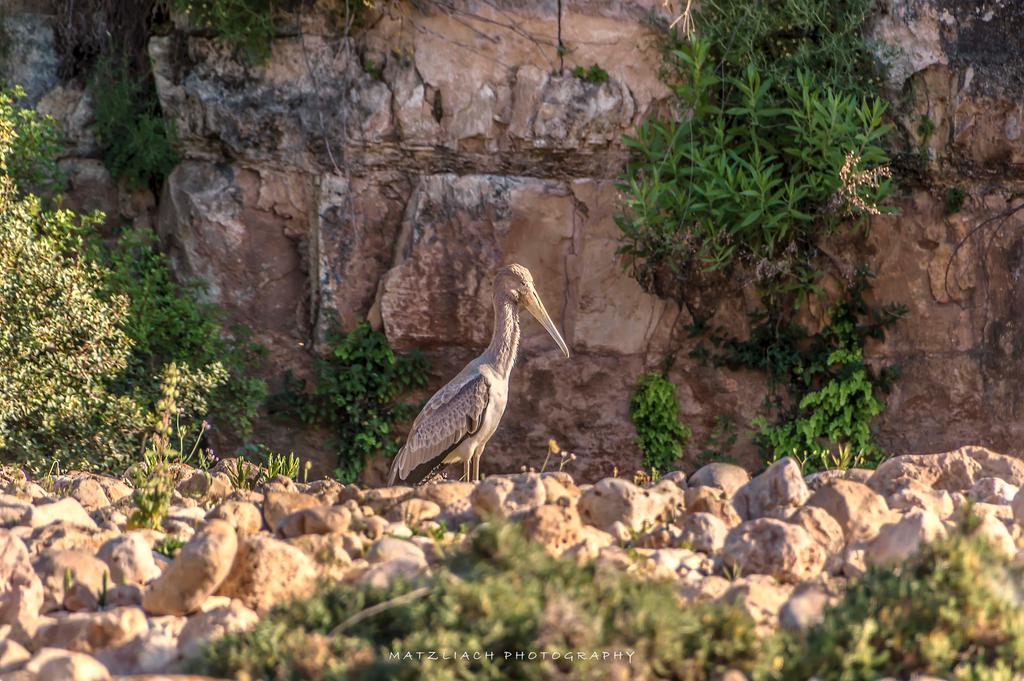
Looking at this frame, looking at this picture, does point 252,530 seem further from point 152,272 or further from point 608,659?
point 152,272

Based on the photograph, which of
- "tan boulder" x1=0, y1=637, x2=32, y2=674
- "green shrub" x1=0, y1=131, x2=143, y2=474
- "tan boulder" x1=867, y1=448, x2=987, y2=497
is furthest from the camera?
"green shrub" x1=0, y1=131, x2=143, y2=474

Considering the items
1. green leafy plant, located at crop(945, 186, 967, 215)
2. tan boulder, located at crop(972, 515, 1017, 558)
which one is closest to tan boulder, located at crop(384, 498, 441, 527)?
tan boulder, located at crop(972, 515, 1017, 558)

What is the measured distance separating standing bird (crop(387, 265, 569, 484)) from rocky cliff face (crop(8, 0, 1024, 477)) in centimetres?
199

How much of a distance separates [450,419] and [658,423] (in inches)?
114

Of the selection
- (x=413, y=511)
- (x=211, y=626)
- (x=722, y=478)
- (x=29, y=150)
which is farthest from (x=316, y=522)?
(x=29, y=150)

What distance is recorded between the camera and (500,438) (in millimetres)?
10383

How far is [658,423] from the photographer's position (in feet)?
33.4

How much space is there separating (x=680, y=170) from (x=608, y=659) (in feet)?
22.0

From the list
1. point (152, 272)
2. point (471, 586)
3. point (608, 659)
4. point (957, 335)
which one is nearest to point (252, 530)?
point (471, 586)

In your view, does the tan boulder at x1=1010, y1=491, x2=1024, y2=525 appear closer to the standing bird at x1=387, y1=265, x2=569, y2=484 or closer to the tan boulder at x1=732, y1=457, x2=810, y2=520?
the tan boulder at x1=732, y1=457, x2=810, y2=520

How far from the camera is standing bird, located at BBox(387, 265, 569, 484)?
772 cm

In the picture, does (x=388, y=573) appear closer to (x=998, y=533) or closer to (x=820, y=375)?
(x=998, y=533)

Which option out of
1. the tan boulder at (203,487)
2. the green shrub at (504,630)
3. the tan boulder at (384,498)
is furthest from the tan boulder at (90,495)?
the green shrub at (504,630)

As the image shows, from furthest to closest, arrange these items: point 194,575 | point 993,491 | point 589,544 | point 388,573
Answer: point 993,491, point 589,544, point 194,575, point 388,573
